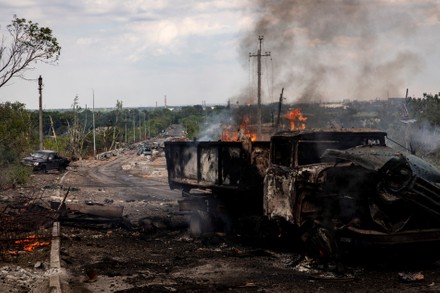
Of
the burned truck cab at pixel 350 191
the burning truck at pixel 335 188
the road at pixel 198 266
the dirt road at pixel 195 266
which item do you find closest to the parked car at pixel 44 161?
the dirt road at pixel 195 266

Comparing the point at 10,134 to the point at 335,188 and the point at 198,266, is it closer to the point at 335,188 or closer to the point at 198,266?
the point at 198,266

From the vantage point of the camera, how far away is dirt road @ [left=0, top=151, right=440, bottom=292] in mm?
7957

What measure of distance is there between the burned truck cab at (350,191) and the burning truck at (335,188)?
1 centimetres

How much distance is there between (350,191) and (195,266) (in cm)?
302

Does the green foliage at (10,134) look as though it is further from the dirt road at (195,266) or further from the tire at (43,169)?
the dirt road at (195,266)

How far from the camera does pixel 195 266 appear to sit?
9633mm

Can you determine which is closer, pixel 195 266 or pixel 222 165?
pixel 195 266

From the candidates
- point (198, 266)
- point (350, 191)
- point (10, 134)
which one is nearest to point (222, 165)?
point (198, 266)

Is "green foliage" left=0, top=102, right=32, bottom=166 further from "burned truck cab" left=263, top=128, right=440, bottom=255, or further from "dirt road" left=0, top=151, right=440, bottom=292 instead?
"burned truck cab" left=263, top=128, right=440, bottom=255

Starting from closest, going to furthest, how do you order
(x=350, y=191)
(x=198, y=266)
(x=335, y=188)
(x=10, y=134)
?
(x=350, y=191)
(x=335, y=188)
(x=198, y=266)
(x=10, y=134)

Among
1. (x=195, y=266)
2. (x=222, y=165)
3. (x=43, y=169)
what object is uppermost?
(x=222, y=165)

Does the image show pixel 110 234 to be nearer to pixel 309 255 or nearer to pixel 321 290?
pixel 309 255

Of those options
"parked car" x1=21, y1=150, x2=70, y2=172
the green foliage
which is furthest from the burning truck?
"parked car" x1=21, y1=150, x2=70, y2=172

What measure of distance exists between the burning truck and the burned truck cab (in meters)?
0.01
